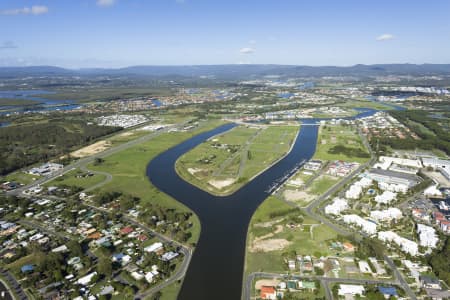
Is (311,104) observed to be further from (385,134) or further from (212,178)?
(212,178)

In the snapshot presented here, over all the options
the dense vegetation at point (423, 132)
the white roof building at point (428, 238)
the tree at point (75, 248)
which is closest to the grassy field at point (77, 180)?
the tree at point (75, 248)

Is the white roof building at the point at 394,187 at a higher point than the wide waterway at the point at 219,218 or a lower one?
higher

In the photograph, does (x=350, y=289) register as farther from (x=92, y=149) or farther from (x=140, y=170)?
(x=92, y=149)

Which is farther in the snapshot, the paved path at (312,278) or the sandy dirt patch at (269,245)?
the sandy dirt patch at (269,245)

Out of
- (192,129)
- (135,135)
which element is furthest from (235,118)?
(135,135)

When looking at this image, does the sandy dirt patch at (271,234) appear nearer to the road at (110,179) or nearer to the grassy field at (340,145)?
the road at (110,179)

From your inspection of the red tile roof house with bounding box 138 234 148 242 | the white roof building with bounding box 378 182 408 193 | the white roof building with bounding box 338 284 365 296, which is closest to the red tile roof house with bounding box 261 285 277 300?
the white roof building with bounding box 338 284 365 296

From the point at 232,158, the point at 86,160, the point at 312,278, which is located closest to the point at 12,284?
the point at 312,278
